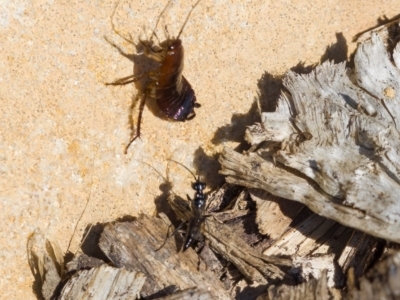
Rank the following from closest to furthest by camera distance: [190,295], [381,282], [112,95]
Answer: [381,282] → [190,295] → [112,95]

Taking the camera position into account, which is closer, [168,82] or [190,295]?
[190,295]

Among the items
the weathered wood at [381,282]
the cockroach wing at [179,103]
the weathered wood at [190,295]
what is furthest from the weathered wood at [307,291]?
the cockroach wing at [179,103]

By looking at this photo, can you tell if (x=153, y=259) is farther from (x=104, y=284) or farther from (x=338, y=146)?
(x=338, y=146)

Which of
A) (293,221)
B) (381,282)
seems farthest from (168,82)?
(381,282)

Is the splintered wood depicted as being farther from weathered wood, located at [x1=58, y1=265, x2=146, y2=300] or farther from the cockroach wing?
the cockroach wing

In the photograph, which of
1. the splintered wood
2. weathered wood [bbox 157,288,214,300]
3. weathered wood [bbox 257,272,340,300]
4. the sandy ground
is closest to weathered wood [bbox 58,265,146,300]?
the splintered wood

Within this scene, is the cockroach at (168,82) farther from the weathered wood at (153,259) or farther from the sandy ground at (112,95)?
the weathered wood at (153,259)
